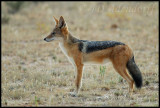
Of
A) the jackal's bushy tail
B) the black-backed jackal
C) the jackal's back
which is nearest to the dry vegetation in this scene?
the jackal's bushy tail

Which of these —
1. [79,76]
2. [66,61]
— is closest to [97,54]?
[79,76]

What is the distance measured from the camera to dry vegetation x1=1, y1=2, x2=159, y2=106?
693cm

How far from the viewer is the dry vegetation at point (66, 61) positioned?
693 centimetres

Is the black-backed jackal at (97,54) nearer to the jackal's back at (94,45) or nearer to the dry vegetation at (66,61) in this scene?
the jackal's back at (94,45)

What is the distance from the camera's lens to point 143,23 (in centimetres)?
1792

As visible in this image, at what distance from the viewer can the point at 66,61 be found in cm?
1111

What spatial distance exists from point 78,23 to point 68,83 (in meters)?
9.75

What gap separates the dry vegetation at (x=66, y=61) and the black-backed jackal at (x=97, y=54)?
49 centimetres

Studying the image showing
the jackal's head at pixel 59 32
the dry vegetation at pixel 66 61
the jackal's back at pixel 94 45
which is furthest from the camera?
the jackal's head at pixel 59 32

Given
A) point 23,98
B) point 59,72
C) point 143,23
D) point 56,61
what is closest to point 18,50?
point 56,61

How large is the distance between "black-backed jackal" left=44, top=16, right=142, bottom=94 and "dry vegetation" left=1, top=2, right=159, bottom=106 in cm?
49

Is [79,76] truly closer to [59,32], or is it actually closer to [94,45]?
[94,45]

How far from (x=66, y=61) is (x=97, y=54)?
4053 mm

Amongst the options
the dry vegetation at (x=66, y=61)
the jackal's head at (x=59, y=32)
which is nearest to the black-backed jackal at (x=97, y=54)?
the jackal's head at (x=59, y=32)
